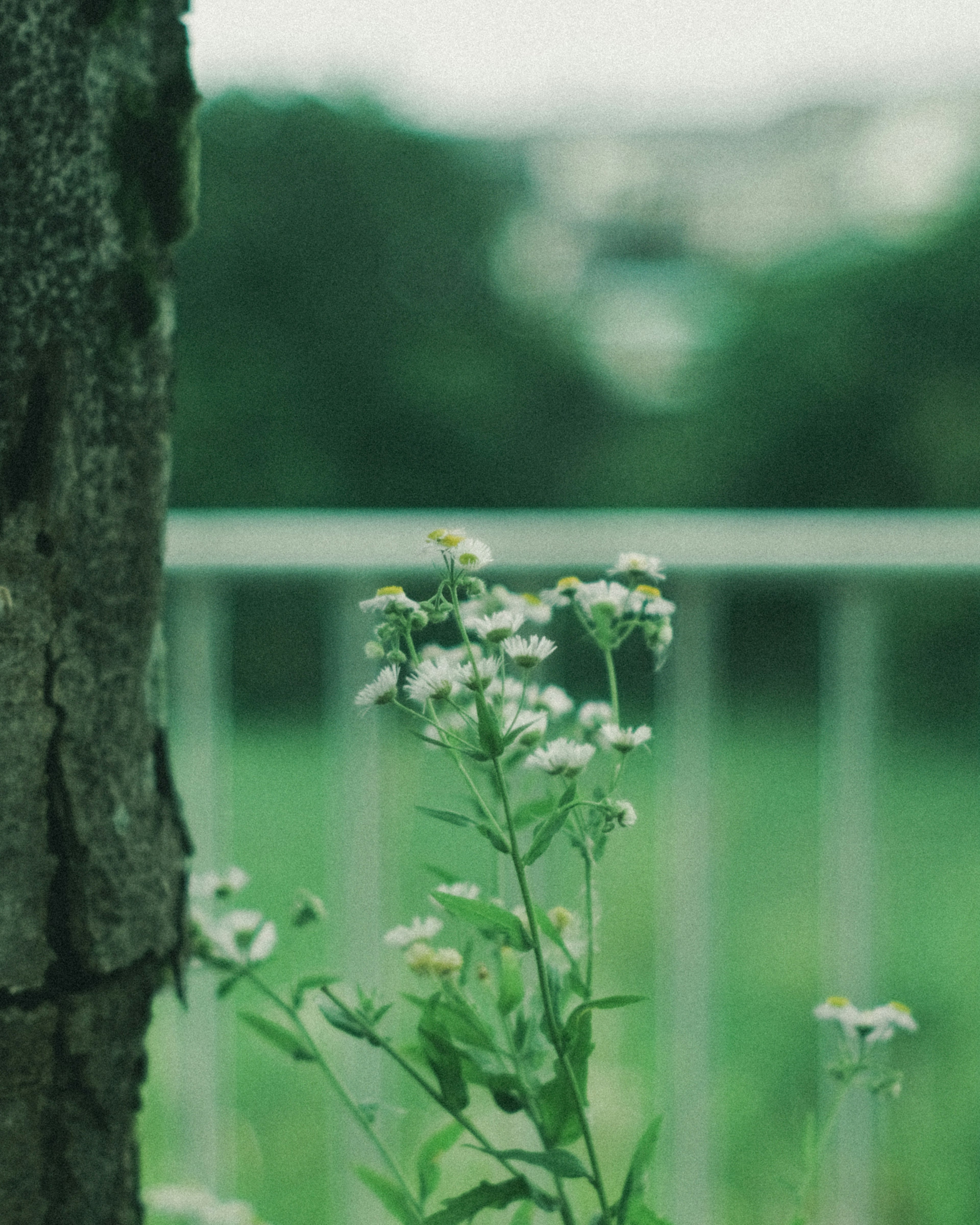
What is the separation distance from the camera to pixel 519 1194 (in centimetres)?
65

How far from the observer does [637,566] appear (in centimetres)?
73

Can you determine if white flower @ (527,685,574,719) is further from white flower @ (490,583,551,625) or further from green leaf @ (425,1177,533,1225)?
green leaf @ (425,1177,533,1225)

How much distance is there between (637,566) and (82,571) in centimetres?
30

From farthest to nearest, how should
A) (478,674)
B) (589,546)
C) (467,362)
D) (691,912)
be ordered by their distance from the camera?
(467,362)
(691,912)
(589,546)
(478,674)

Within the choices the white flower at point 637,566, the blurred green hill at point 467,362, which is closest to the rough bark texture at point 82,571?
the white flower at point 637,566

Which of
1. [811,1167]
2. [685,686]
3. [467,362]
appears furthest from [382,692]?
[467,362]

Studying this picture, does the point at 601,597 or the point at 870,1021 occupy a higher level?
the point at 601,597

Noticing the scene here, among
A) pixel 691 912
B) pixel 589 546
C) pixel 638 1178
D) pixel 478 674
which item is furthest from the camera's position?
pixel 691 912

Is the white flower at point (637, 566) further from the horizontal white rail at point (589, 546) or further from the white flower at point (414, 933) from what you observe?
the horizontal white rail at point (589, 546)

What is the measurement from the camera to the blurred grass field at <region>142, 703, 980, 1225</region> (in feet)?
6.63

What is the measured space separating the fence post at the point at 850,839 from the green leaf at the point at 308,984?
1.15 m

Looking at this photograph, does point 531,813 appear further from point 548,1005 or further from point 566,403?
point 566,403

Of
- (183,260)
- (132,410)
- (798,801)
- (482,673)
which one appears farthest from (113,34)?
(183,260)

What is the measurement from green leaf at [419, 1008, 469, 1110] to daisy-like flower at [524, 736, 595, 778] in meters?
0.15
